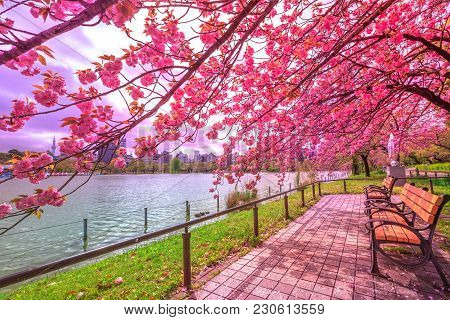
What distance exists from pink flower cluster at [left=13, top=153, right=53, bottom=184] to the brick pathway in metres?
2.58

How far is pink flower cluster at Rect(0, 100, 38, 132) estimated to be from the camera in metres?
2.13

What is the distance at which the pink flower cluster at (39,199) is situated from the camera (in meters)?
2.16

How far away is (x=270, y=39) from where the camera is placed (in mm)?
4398

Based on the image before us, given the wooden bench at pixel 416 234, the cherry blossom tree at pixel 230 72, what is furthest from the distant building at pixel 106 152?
the wooden bench at pixel 416 234

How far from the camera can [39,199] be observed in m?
2.21

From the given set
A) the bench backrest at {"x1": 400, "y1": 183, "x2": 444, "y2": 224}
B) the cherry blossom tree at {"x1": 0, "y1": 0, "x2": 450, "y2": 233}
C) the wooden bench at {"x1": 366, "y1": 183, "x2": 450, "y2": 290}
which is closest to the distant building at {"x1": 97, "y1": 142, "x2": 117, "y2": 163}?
the cherry blossom tree at {"x1": 0, "y1": 0, "x2": 450, "y2": 233}

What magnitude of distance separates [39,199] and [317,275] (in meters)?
3.98

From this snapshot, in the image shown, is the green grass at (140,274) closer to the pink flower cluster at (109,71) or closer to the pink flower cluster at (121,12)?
the pink flower cluster at (109,71)

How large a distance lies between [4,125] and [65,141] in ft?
1.73

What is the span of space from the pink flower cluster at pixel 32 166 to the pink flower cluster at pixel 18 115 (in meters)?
0.31

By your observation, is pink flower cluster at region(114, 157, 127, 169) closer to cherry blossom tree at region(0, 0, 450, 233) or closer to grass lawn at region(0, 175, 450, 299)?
cherry blossom tree at region(0, 0, 450, 233)

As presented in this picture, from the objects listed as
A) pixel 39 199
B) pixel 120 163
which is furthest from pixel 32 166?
pixel 120 163
